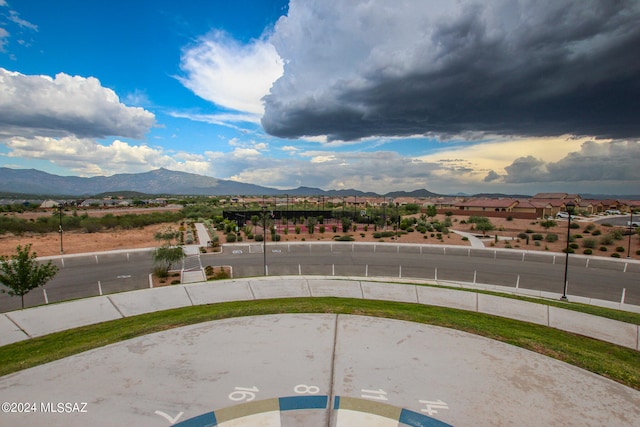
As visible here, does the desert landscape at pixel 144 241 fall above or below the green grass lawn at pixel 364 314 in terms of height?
below

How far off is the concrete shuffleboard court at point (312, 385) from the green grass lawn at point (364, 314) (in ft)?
1.75

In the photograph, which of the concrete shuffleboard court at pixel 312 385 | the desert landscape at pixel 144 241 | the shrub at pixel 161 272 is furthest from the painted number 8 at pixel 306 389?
the desert landscape at pixel 144 241

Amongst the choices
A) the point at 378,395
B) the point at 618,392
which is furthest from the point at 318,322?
the point at 618,392

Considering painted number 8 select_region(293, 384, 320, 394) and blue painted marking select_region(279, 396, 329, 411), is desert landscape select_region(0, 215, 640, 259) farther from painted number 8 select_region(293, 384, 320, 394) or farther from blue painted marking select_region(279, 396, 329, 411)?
blue painted marking select_region(279, 396, 329, 411)

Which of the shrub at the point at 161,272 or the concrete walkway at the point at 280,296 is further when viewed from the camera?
the shrub at the point at 161,272

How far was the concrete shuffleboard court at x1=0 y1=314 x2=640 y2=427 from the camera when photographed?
17.7 feet

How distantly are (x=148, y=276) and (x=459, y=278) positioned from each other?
2131 cm

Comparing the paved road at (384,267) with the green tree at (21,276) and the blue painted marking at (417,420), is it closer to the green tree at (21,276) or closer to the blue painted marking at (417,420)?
the green tree at (21,276)

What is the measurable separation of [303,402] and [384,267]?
1945cm

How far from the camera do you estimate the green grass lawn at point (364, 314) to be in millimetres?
7520

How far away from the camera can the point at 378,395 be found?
6051 mm

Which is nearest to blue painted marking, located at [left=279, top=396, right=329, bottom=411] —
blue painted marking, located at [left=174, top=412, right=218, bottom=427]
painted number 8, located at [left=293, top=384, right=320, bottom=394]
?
painted number 8, located at [left=293, top=384, right=320, bottom=394]

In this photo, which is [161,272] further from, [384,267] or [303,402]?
[303,402]

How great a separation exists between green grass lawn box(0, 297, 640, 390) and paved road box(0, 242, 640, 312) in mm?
9647
